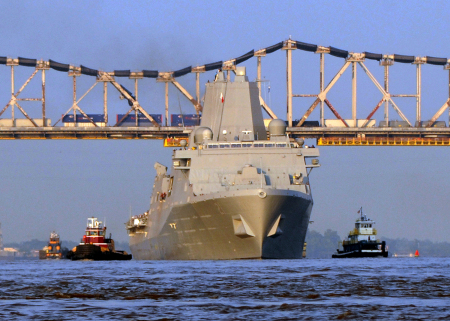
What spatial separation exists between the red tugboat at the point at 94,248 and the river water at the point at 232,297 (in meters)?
36.8

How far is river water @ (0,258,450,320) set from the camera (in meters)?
19.9

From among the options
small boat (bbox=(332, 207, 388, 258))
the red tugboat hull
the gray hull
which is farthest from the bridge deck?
the gray hull

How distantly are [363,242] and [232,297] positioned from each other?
186 ft

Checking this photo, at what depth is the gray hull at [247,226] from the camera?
4731cm

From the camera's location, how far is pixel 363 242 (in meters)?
79.1

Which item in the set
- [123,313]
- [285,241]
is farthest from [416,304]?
[285,241]

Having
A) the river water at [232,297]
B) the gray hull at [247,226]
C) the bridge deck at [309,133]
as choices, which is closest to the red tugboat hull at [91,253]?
the gray hull at [247,226]

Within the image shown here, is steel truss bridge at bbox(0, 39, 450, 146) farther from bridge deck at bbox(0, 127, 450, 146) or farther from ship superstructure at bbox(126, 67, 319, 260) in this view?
ship superstructure at bbox(126, 67, 319, 260)

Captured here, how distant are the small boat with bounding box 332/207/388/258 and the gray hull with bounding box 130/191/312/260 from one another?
24543 mm

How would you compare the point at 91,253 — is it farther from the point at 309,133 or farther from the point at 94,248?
the point at 309,133

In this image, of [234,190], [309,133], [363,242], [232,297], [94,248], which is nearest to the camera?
[232,297]

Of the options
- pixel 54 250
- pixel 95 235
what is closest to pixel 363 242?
pixel 95 235

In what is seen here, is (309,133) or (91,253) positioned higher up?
(309,133)

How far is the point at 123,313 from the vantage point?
2033 centimetres
